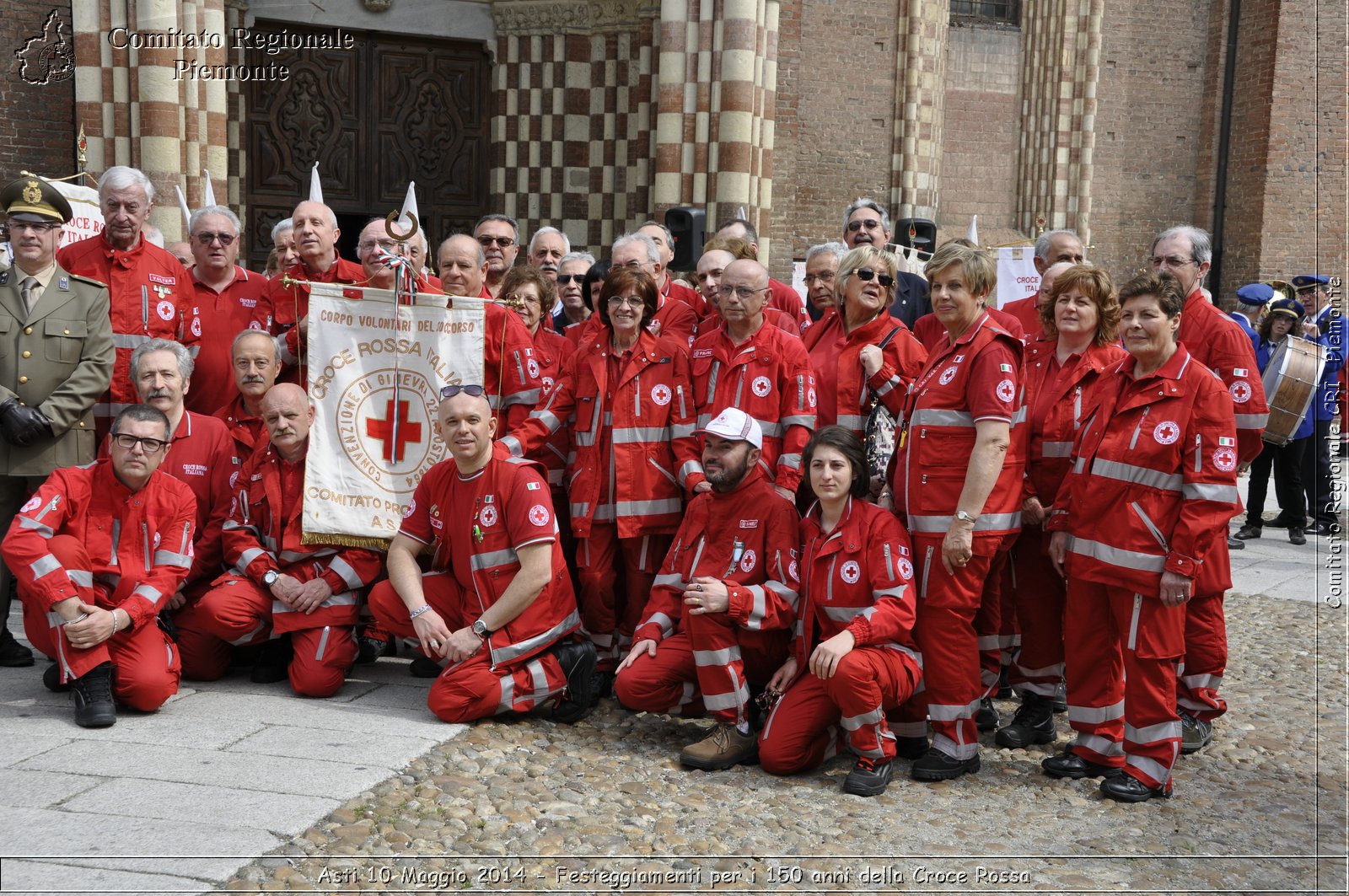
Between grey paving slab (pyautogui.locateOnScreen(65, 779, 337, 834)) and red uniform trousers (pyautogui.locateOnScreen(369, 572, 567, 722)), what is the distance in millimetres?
1025

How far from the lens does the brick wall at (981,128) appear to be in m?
17.4

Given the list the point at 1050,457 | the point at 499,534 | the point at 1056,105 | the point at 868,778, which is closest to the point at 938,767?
the point at 868,778

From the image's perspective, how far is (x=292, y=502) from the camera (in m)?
6.08

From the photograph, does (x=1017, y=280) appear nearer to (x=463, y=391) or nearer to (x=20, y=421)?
(x=463, y=391)

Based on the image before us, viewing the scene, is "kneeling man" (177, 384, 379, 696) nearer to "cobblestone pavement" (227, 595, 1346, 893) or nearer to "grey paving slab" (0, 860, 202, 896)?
"cobblestone pavement" (227, 595, 1346, 893)

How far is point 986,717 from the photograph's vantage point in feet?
19.1

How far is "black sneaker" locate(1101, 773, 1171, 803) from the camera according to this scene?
4.89 meters

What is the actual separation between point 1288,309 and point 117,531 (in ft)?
31.2

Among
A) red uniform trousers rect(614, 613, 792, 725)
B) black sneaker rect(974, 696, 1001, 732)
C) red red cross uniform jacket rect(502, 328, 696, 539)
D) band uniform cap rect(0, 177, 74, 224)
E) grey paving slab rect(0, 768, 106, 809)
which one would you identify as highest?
band uniform cap rect(0, 177, 74, 224)

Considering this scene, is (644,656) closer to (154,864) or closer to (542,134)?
(154,864)

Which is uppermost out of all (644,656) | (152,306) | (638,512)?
(152,306)

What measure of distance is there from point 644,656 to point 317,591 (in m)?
1.69

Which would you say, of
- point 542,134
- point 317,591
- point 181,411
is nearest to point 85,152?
point 542,134

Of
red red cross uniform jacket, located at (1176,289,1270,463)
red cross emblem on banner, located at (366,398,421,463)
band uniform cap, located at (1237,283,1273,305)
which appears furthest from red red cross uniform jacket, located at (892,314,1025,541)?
band uniform cap, located at (1237,283,1273,305)
